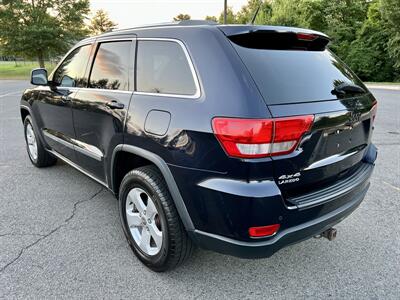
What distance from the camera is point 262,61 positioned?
215 centimetres

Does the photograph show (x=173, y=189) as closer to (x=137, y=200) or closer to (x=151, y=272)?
(x=137, y=200)

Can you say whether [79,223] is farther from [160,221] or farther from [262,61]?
[262,61]

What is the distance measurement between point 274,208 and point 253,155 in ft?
1.11

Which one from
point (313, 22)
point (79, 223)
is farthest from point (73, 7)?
point (79, 223)

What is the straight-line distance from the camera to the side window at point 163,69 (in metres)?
2.28

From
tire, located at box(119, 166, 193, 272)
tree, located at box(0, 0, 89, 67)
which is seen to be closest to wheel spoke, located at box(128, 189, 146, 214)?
tire, located at box(119, 166, 193, 272)

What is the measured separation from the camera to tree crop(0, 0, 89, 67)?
29766 millimetres

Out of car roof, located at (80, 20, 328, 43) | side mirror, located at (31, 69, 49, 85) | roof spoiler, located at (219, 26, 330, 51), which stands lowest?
Answer: side mirror, located at (31, 69, 49, 85)

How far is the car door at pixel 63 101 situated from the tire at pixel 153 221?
4.25ft

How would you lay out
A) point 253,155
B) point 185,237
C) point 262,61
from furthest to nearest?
point 185,237, point 262,61, point 253,155

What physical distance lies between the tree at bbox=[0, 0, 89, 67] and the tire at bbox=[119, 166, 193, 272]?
104ft

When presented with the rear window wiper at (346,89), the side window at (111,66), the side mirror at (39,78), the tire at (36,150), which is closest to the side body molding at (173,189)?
the side window at (111,66)

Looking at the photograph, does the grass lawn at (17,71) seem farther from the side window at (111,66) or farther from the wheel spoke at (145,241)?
the wheel spoke at (145,241)

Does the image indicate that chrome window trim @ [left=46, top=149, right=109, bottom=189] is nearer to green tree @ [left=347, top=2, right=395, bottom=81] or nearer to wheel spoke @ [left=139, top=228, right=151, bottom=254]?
wheel spoke @ [left=139, top=228, right=151, bottom=254]
